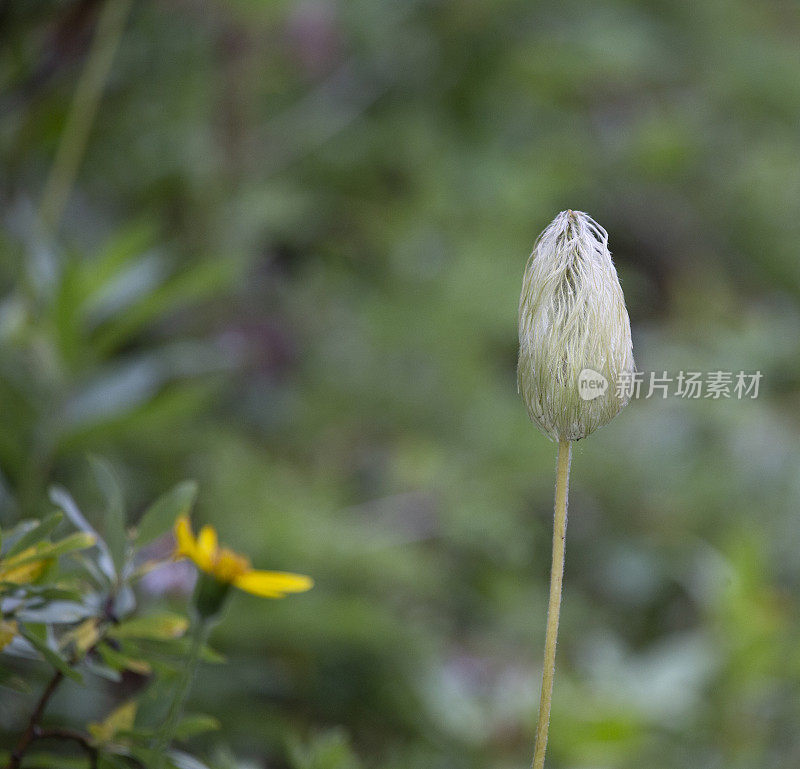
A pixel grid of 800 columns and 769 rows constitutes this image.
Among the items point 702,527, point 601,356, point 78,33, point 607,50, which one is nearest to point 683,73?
point 607,50

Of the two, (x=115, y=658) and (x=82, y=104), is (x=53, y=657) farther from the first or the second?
(x=82, y=104)

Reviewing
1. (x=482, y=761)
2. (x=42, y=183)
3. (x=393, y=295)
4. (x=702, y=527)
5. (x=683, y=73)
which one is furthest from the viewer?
(x=683, y=73)

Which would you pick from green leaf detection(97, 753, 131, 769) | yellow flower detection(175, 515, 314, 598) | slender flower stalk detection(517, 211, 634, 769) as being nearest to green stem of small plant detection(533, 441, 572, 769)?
slender flower stalk detection(517, 211, 634, 769)

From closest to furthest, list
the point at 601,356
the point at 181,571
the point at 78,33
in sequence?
the point at 601,356 → the point at 181,571 → the point at 78,33

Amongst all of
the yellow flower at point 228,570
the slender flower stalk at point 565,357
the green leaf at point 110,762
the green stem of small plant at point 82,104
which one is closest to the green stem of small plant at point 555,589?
the slender flower stalk at point 565,357

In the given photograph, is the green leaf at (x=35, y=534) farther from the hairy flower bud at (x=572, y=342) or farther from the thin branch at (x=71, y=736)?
the hairy flower bud at (x=572, y=342)

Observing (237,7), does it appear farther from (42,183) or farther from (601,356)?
(601,356)

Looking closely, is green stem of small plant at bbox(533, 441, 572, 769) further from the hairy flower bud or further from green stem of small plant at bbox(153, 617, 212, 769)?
green stem of small plant at bbox(153, 617, 212, 769)
